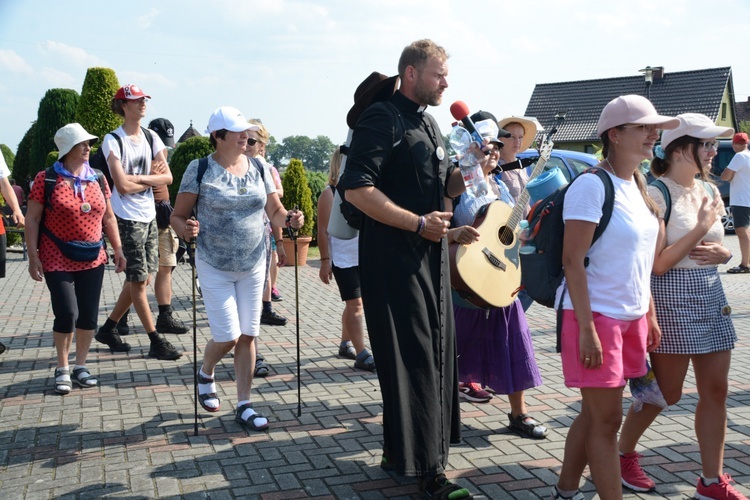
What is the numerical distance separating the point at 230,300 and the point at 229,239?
394 mm

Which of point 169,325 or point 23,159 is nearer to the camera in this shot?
point 169,325

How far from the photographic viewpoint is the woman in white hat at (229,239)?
5.21 meters

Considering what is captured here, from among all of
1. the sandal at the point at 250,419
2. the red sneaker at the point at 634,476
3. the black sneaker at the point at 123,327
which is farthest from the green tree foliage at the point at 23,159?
the red sneaker at the point at 634,476

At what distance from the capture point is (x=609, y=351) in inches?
136

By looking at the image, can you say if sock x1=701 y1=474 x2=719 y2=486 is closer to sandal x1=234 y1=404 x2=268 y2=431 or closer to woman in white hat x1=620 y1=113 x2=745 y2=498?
woman in white hat x1=620 y1=113 x2=745 y2=498

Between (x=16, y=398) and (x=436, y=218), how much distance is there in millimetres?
3768

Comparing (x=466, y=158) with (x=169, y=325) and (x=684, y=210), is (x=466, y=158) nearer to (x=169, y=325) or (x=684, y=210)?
(x=684, y=210)

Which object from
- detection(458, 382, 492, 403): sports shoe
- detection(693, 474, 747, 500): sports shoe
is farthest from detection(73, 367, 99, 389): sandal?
detection(693, 474, 747, 500): sports shoe

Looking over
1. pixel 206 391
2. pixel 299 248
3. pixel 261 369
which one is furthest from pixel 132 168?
pixel 299 248

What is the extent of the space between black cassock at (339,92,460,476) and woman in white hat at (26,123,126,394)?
2894 millimetres

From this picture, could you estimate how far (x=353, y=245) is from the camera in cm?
677

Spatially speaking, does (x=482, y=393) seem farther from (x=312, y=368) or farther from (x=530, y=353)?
(x=312, y=368)

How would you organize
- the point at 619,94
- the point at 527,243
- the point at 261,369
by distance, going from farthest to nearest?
the point at 619,94 < the point at 261,369 < the point at 527,243

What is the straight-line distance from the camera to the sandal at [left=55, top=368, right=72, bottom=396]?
604 centimetres
